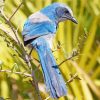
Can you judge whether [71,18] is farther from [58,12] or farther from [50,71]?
[50,71]

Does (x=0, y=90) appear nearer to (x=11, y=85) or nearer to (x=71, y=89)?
(x=11, y=85)

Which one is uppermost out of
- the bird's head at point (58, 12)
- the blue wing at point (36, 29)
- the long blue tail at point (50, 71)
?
the bird's head at point (58, 12)

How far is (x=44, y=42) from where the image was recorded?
219 centimetres

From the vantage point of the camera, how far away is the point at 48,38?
2.26 metres

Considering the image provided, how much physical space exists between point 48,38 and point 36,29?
9 cm

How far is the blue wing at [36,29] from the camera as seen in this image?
7.01ft

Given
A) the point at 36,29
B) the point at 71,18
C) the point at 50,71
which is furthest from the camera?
the point at 71,18

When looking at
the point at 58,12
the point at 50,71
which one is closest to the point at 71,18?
the point at 58,12

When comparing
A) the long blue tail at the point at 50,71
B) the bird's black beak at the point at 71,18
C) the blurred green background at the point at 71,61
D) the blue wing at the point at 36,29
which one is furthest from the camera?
the blurred green background at the point at 71,61

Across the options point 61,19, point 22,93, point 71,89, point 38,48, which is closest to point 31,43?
point 38,48

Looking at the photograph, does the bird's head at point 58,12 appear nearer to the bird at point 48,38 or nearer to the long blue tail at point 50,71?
the bird at point 48,38

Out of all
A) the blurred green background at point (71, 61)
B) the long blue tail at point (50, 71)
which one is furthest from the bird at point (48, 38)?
the blurred green background at point (71, 61)

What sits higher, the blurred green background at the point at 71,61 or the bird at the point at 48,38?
the blurred green background at the point at 71,61

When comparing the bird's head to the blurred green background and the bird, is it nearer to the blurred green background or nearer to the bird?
the bird
